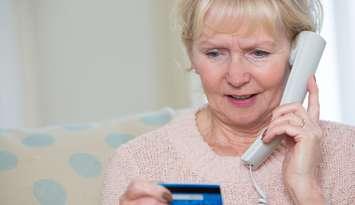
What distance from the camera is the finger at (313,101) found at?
45.4 inches

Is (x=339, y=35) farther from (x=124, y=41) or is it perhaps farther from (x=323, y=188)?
(x=124, y=41)

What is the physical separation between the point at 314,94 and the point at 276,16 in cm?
16

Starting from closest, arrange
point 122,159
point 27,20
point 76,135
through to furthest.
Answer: point 122,159 → point 76,135 → point 27,20

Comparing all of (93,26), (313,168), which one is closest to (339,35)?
(313,168)

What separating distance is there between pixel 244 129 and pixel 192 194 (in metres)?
0.36

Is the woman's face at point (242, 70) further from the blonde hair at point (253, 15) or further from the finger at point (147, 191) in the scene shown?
the finger at point (147, 191)

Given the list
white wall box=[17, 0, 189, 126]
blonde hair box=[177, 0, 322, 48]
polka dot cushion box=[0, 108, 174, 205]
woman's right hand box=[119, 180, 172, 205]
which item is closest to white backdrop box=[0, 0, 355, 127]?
white wall box=[17, 0, 189, 126]

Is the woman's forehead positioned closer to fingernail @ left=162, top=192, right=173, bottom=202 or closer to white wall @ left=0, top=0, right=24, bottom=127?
fingernail @ left=162, top=192, right=173, bottom=202

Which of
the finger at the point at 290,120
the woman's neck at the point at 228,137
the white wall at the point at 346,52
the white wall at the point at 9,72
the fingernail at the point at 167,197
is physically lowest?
the fingernail at the point at 167,197

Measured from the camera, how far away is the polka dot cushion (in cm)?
124

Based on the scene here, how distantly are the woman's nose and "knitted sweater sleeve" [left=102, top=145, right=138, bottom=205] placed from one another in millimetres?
251

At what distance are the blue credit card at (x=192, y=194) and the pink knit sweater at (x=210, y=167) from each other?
0.26 metres

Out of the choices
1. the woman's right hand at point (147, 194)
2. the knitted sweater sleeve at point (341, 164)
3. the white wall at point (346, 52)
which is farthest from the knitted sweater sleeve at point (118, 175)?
the white wall at point (346, 52)

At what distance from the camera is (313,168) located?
1104 millimetres
